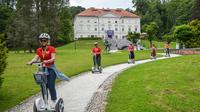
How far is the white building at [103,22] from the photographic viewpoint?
130000 mm

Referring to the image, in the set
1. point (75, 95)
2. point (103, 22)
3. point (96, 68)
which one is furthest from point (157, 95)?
point (103, 22)

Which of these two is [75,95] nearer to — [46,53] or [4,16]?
[46,53]

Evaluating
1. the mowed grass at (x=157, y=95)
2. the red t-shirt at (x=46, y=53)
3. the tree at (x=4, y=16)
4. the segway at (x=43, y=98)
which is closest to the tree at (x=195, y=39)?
the mowed grass at (x=157, y=95)

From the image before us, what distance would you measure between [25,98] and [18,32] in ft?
172

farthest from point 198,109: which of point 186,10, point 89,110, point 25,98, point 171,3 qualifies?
point 171,3

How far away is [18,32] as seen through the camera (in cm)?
6488

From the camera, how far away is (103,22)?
133500 mm

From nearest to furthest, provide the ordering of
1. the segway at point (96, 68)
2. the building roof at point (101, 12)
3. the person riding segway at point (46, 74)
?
the person riding segway at point (46, 74)
the segway at point (96, 68)
the building roof at point (101, 12)

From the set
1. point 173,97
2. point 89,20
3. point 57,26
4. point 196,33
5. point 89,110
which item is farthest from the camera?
point 89,20

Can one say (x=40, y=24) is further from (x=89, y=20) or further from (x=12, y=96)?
(x=89, y=20)

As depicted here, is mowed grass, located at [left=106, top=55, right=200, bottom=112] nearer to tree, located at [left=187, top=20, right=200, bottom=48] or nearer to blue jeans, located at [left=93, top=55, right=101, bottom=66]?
blue jeans, located at [left=93, top=55, right=101, bottom=66]

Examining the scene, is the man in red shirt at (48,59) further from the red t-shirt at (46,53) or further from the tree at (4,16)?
the tree at (4,16)

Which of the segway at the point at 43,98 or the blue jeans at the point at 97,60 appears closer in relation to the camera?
the segway at the point at 43,98

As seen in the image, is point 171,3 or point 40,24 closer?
point 40,24
